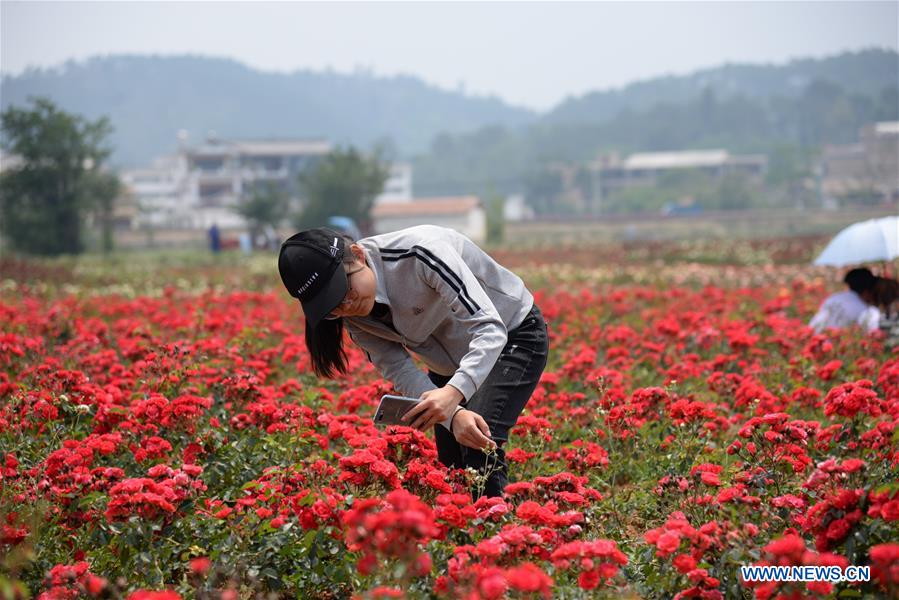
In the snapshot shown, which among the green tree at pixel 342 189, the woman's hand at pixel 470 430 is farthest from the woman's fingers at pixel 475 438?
the green tree at pixel 342 189

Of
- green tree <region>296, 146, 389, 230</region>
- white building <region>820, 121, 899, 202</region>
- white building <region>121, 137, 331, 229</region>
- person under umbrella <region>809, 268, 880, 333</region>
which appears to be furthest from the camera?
white building <region>121, 137, 331, 229</region>

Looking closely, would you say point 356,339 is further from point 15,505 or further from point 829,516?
point 829,516

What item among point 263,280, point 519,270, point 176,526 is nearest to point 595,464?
point 176,526

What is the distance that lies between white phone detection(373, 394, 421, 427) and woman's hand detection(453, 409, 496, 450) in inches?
5.8

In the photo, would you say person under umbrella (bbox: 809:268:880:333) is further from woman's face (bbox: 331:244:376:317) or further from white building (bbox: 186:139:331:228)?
white building (bbox: 186:139:331:228)

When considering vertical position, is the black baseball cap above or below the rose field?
above

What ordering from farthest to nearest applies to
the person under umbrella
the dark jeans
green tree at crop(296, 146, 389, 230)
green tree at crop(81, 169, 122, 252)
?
green tree at crop(296, 146, 389, 230)
green tree at crop(81, 169, 122, 252)
the person under umbrella
the dark jeans

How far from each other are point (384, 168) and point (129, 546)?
42.7 m

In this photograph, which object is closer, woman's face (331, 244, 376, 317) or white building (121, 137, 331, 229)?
woman's face (331, 244, 376, 317)

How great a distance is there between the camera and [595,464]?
12.1 feet

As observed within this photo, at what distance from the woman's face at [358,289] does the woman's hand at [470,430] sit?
1.52 feet

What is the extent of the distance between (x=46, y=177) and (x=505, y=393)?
29215 mm

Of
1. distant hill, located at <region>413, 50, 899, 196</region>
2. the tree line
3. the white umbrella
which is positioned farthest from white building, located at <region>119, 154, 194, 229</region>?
the white umbrella

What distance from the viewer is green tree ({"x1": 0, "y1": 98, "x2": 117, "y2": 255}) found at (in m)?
29.0
